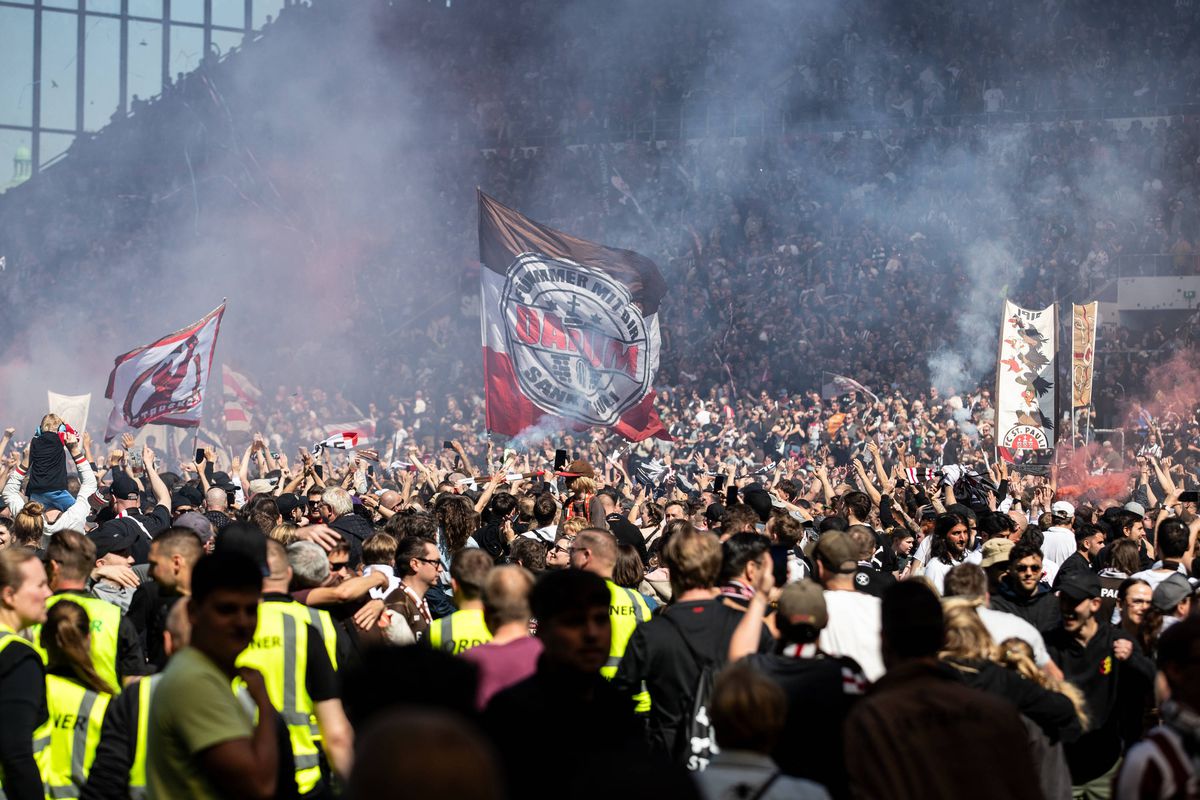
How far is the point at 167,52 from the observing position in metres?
35.0

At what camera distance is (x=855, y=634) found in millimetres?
4461

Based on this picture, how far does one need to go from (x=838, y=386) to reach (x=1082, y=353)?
323 inches

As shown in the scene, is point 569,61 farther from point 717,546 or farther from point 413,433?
point 717,546

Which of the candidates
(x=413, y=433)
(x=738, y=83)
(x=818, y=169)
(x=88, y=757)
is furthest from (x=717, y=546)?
(x=738, y=83)

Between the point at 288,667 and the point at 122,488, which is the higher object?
the point at 122,488

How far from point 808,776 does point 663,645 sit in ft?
3.01

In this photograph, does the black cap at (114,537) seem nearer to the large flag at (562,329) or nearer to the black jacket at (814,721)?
the black jacket at (814,721)

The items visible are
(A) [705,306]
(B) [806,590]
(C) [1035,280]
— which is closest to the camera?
(B) [806,590]

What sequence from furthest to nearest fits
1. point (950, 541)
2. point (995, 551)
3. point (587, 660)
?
Answer: point (950, 541) → point (995, 551) → point (587, 660)

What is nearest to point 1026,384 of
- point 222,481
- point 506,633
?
point 222,481

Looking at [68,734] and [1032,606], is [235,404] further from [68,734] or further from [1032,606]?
[68,734]

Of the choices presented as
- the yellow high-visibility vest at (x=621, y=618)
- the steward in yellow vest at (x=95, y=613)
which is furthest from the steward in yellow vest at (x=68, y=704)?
the yellow high-visibility vest at (x=621, y=618)

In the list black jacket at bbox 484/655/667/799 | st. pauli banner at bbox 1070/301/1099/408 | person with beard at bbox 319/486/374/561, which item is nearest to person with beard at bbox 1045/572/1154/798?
black jacket at bbox 484/655/667/799

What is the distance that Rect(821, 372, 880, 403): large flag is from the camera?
21.9 metres
